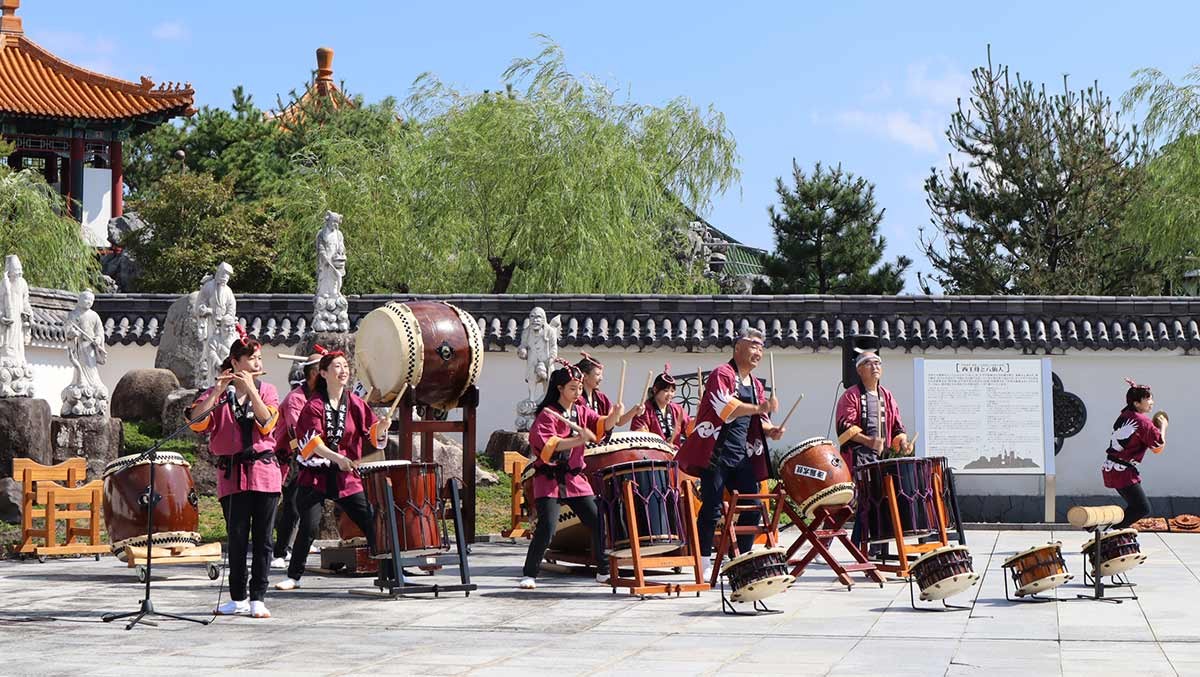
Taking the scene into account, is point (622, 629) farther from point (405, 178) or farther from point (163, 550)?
point (405, 178)

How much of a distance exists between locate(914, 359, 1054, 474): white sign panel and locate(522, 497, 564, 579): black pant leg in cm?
642

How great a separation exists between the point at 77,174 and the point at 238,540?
2760 centimetres

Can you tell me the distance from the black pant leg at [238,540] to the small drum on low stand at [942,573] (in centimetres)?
362

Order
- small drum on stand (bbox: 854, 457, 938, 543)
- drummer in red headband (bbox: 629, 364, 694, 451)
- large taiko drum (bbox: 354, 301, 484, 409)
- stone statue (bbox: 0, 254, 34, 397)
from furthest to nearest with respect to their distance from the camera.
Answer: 1. stone statue (bbox: 0, 254, 34, 397)
2. drummer in red headband (bbox: 629, 364, 694, 451)
3. large taiko drum (bbox: 354, 301, 484, 409)
4. small drum on stand (bbox: 854, 457, 938, 543)

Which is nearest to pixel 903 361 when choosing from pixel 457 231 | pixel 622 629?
pixel 457 231

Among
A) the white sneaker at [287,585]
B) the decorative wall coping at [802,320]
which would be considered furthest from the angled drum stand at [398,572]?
the decorative wall coping at [802,320]

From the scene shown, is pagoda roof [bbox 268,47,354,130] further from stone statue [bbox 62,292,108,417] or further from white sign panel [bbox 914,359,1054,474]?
white sign panel [bbox 914,359,1054,474]

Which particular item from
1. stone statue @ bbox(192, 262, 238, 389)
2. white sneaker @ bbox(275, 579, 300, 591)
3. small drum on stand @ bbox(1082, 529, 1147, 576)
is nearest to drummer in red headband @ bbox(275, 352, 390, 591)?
white sneaker @ bbox(275, 579, 300, 591)

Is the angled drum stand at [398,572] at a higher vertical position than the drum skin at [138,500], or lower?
lower

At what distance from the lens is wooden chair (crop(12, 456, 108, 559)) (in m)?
11.7

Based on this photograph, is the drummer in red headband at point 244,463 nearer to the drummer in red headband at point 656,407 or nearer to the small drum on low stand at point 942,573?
the small drum on low stand at point 942,573

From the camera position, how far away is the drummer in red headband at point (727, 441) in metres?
10.3

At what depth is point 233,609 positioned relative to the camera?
832 cm

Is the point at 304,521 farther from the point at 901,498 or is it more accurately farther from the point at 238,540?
the point at 901,498
